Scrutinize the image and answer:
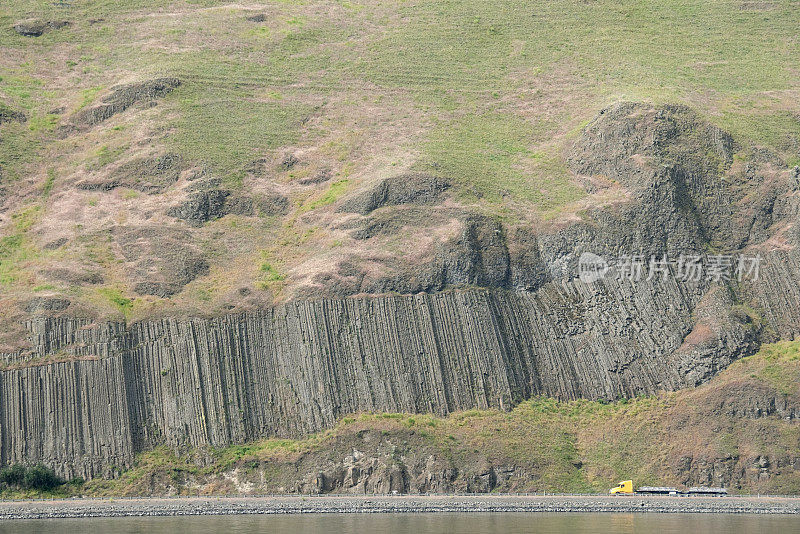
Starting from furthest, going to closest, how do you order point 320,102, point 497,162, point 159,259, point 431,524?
point 320,102
point 497,162
point 159,259
point 431,524

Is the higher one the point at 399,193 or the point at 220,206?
the point at 399,193

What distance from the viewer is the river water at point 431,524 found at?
56344 mm

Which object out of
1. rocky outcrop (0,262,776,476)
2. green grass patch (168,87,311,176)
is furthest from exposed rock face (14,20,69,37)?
rocky outcrop (0,262,776,476)

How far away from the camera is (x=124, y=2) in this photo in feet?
413

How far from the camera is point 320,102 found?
344 ft

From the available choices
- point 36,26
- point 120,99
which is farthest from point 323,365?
point 36,26

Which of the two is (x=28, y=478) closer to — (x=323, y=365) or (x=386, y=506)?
(x=323, y=365)

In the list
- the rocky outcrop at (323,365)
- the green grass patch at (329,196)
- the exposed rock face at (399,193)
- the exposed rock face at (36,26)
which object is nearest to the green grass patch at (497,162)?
the exposed rock face at (399,193)

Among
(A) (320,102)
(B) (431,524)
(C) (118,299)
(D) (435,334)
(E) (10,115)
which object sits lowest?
(B) (431,524)

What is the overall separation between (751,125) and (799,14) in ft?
100

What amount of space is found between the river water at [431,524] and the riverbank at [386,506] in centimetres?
98

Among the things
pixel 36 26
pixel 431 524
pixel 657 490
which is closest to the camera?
pixel 431 524

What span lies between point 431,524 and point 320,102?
176 feet

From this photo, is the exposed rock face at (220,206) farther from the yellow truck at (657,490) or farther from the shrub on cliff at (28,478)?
the yellow truck at (657,490)
